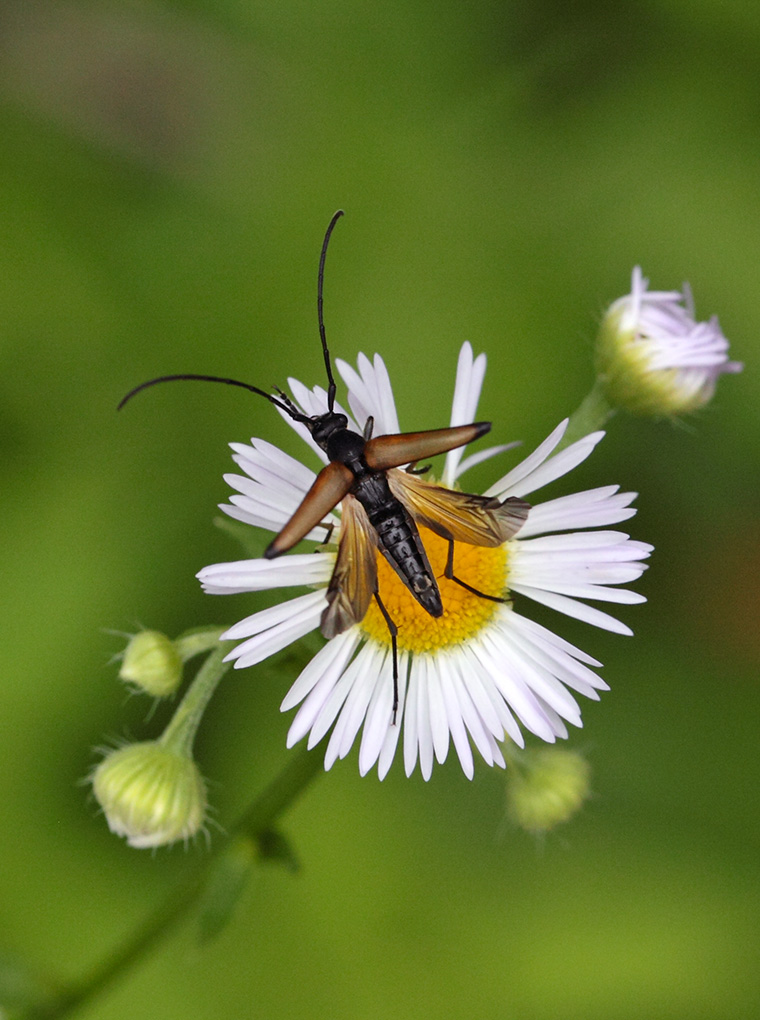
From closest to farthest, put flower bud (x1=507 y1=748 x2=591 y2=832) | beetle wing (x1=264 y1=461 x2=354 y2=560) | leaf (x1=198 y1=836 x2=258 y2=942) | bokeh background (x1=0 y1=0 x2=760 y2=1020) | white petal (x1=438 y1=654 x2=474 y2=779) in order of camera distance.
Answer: beetle wing (x1=264 y1=461 x2=354 y2=560), white petal (x1=438 y1=654 x2=474 y2=779), leaf (x1=198 y1=836 x2=258 y2=942), flower bud (x1=507 y1=748 x2=591 y2=832), bokeh background (x1=0 y1=0 x2=760 y2=1020)

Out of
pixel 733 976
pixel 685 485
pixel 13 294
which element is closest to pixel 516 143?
pixel 685 485

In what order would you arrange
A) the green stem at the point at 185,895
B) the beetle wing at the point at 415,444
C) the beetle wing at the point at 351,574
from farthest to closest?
the green stem at the point at 185,895 → the beetle wing at the point at 351,574 → the beetle wing at the point at 415,444

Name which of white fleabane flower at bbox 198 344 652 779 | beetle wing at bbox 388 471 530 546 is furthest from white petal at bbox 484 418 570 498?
Answer: beetle wing at bbox 388 471 530 546

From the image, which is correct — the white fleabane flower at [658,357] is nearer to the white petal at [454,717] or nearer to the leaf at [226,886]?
the white petal at [454,717]

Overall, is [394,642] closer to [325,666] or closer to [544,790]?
[325,666]

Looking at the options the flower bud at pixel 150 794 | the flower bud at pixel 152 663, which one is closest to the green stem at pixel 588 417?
the flower bud at pixel 152 663

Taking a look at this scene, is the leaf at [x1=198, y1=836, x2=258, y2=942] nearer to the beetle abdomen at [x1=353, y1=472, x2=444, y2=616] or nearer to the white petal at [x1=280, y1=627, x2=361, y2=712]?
the white petal at [x1=280, y1=627, x2=361, y2=712]

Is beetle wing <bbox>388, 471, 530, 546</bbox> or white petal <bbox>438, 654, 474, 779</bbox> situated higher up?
beetle wing <bbox>388, 471, 530, 546</bbox>
